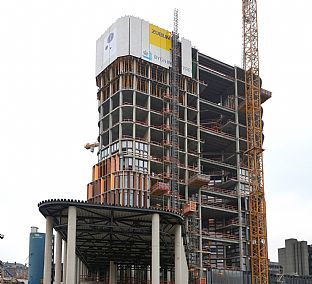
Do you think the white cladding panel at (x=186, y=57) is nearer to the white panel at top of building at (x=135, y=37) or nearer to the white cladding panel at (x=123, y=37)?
the white panel at top of building at (x=135, y=37)

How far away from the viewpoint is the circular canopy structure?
163 feet

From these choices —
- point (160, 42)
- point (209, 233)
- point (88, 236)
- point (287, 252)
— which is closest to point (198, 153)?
point (209, 233)

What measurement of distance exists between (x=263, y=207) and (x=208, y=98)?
106 ft

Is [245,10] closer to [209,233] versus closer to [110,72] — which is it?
[110,72]

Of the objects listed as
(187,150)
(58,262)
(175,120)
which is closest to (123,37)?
(175,120)

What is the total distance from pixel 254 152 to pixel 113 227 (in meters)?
62.5

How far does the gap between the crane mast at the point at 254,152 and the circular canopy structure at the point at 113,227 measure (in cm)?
3265

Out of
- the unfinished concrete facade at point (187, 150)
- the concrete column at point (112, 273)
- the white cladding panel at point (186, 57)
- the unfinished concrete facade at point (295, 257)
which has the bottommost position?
the concrete column at point (112, 273)

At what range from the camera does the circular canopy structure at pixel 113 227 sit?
4974 centimetres

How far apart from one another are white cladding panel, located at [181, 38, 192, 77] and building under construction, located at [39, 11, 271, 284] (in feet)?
0.73

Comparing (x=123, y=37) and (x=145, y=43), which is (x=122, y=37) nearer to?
(x=123, y=37)

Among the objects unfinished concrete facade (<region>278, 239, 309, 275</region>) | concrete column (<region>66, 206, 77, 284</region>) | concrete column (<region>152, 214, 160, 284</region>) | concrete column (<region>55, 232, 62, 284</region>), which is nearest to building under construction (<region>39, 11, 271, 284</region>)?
concrete column (<region>55, 232, 62, 284</region>)

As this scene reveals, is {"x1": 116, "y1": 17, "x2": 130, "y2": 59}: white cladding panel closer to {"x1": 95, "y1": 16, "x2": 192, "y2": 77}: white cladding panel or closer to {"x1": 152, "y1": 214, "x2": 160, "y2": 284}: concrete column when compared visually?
{"x1": 95, "y1": 16, "x2": 192, "y2": 77}: white cladding panel

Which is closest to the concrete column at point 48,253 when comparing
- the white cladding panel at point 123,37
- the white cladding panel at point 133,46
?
the white cladding panel at point 133,46
